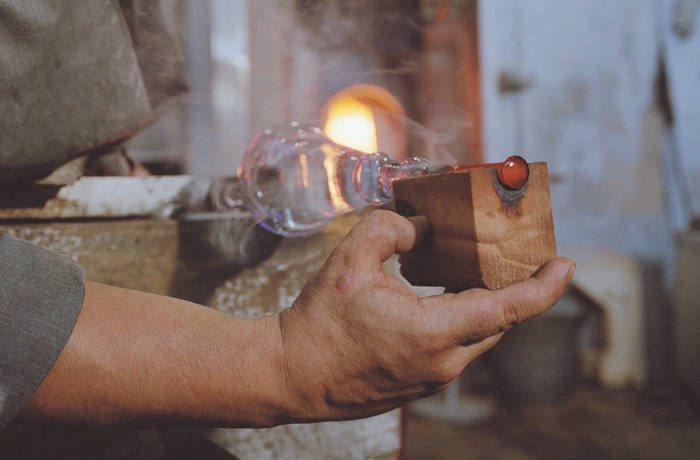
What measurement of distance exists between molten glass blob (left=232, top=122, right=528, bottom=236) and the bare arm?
377 mm

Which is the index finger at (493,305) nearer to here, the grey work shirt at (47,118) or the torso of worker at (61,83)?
the grey work shirt at (47,118)

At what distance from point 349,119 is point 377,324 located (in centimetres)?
521

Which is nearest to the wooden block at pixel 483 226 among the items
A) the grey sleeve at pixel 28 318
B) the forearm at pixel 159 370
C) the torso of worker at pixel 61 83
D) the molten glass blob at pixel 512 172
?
the molten glass blob at pixel 512 172

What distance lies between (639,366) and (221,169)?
Answer: 3441mm

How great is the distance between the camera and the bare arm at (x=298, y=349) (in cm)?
67

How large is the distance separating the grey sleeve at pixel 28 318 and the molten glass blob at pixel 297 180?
0.56 m

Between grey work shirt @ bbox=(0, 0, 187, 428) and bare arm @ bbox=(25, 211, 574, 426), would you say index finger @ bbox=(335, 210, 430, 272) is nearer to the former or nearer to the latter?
bare arm @ bbox=(25, 211, 574, 426)

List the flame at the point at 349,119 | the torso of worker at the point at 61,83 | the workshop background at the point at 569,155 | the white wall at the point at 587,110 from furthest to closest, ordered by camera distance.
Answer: the flame at the point at 349,119
the white wall at the point at 587,110
the workshop background at the point at 569,155
the torso of worker at the point at 61,83

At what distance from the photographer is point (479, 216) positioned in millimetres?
690

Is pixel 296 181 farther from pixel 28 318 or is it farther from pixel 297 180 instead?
pixel 28 318

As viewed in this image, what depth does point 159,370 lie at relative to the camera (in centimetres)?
69

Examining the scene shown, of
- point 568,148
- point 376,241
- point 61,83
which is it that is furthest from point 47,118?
point 568,148

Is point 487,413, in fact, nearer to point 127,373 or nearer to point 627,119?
point 627,119

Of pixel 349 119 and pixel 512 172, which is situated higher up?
pixel 349 119
